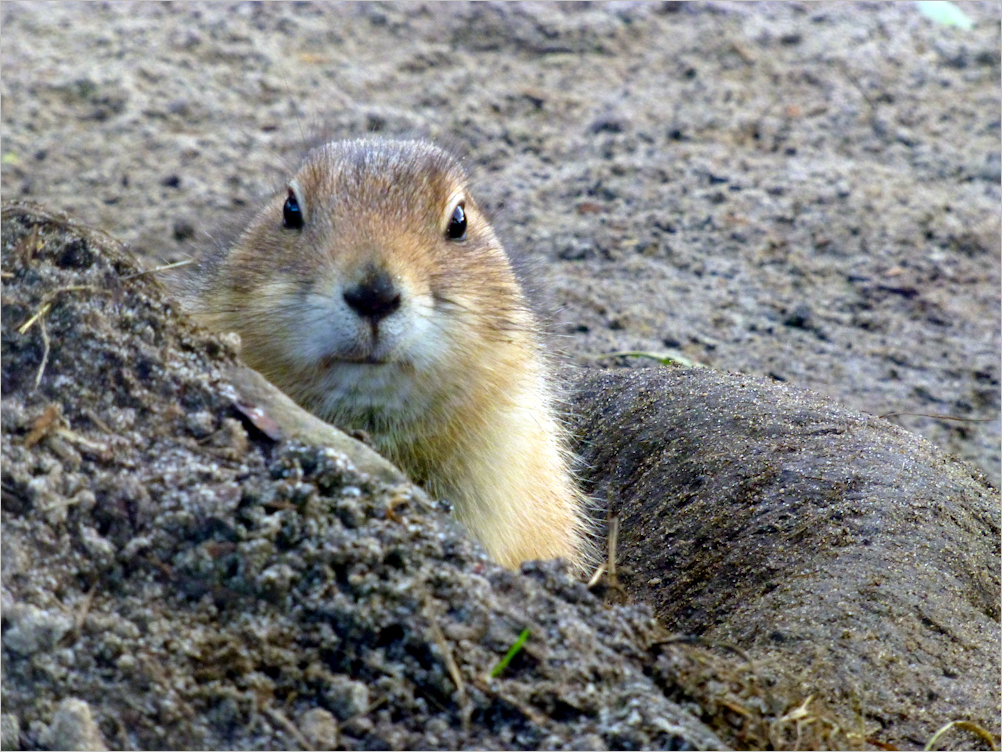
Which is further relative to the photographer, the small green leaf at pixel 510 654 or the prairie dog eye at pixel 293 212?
the prairie dog eye at pixel 293 212

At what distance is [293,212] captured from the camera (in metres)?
3.98

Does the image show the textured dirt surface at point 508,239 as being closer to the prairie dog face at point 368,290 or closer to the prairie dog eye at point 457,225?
the prairie dog face at point 368,290

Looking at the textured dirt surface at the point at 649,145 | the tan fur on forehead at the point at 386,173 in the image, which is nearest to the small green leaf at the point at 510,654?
the tan fur on forehead at the point at 386,173

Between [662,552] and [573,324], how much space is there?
224 cm

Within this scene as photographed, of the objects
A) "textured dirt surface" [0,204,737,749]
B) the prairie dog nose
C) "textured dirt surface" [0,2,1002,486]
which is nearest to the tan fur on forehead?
the prairie dog nose

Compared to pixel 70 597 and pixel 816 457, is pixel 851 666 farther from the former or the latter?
pixel 70 597

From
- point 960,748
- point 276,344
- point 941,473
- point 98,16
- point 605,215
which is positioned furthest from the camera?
point 98,16

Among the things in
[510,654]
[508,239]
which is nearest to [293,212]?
[508,239]

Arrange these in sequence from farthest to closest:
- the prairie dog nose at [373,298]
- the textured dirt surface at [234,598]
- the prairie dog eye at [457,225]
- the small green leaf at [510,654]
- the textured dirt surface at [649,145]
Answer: the textured dirt surface at [649,145] < the prairie dog eye at [457,225] < the prairie dog nose at [373,298] < the small green leaf at [510,654] < the textured dirt surface at [234,598]

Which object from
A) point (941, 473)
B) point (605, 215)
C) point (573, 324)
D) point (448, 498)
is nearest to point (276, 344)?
point (448, 498)

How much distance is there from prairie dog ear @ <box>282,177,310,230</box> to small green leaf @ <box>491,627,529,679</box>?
189cm

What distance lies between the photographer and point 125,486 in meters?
2.51

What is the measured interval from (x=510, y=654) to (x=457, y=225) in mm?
2018

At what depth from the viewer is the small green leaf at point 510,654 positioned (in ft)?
8.01
